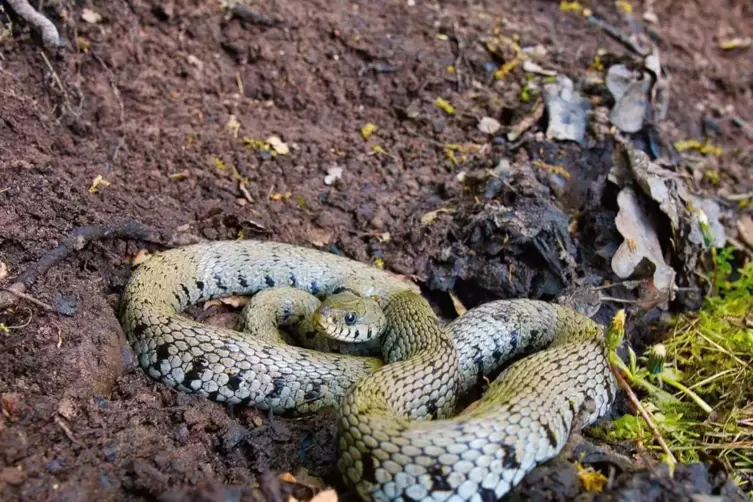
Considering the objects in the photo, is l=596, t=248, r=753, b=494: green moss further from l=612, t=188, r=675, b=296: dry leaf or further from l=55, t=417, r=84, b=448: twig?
l=55, t=417, r=84, b=448: twig

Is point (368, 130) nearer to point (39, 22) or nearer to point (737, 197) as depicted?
point (39, 22)

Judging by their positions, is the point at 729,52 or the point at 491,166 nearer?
the point at 491,166

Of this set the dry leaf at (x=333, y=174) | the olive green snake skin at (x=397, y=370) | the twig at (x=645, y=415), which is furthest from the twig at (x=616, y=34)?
the twig at (x=645, y=415)

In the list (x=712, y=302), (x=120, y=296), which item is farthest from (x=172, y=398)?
(x=712, y=302)

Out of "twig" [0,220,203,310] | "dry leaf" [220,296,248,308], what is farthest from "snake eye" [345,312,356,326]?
"twig" [0,220,203,310]

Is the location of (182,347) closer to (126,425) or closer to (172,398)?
(172,398)

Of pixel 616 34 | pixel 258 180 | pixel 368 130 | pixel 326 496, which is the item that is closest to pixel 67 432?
pixel 326 496
